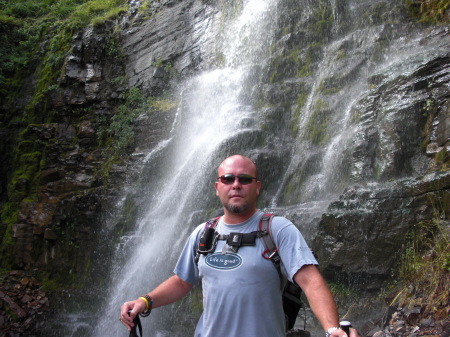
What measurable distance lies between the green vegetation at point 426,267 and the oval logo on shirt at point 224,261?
11.3 feet

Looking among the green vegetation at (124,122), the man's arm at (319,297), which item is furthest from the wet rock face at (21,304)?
the man's arm at (319,297)

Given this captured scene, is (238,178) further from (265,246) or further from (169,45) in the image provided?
(169,45)

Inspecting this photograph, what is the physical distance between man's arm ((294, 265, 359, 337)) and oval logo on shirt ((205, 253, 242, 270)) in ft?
1.19

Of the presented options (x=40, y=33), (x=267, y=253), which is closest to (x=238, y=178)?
(x=267, y=253)

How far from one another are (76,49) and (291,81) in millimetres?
8426

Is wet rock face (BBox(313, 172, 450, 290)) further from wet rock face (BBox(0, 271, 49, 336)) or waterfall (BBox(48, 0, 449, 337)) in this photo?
wet rock face (BBox(0, 271, 49, 336))

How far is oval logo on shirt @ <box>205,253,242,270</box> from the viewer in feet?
7.89

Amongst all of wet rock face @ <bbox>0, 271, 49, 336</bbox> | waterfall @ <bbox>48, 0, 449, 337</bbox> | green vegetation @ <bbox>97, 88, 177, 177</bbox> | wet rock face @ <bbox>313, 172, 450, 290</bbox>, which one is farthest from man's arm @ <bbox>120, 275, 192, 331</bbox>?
green vegetation @ <bbox>97, 88, 177, 177</bbox>

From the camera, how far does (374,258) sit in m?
6.18

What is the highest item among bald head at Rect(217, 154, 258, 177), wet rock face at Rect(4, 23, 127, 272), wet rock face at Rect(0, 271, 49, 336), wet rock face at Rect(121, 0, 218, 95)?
wet rock face at Rect(121, 0, 218, 95)

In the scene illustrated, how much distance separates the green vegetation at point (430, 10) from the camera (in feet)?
30.3

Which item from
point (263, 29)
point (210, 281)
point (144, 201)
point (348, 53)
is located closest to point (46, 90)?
point (144, 201)

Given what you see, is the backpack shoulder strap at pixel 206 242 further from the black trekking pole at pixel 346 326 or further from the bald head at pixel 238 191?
the black trekking pole at pixel 346 326

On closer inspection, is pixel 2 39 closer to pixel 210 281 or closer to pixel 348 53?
pixel 348 53
